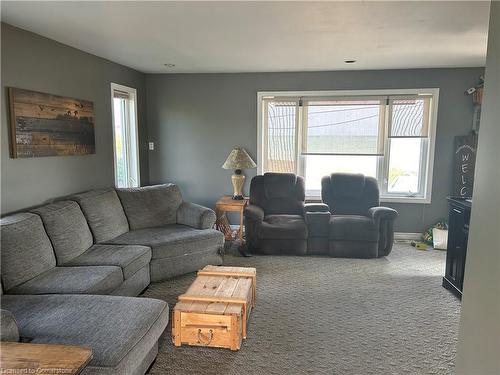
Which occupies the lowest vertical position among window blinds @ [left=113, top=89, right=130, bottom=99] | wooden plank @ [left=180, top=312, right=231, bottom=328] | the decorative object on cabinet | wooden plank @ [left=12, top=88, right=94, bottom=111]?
wooden plank @ [left=180, top=312, right=231, bottom=328]

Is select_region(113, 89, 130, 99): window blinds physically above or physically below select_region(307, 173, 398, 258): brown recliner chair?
above

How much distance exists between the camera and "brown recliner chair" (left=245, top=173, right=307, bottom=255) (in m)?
4.20

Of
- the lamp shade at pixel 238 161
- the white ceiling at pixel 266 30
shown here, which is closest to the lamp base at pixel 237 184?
the lamp shade at pixel 238 161

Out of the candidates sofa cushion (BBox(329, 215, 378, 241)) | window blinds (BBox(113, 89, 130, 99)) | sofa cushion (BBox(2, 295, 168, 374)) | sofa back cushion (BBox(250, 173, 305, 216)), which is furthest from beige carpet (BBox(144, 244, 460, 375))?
window blinds (BBox(113, 89, 130, 99))

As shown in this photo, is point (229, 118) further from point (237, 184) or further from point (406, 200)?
point (406, 200)

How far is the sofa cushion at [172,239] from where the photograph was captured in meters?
3.40

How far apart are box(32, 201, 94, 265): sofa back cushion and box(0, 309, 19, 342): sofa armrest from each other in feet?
3.98

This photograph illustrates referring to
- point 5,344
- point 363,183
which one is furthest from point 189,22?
point 363,183

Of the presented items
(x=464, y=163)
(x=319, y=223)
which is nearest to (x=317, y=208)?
(x=319, y=223)

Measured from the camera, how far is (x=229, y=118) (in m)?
5.15

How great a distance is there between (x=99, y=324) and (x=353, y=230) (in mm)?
3072

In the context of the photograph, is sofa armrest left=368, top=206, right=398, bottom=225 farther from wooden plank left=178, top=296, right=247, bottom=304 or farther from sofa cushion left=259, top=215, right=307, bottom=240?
wooden plank left=178, top=296, right=247, bottom=304

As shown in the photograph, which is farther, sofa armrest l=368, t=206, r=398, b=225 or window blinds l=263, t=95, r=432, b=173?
window blinds l=263, t=95, r=432, b=173

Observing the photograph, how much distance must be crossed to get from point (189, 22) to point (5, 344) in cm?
240
